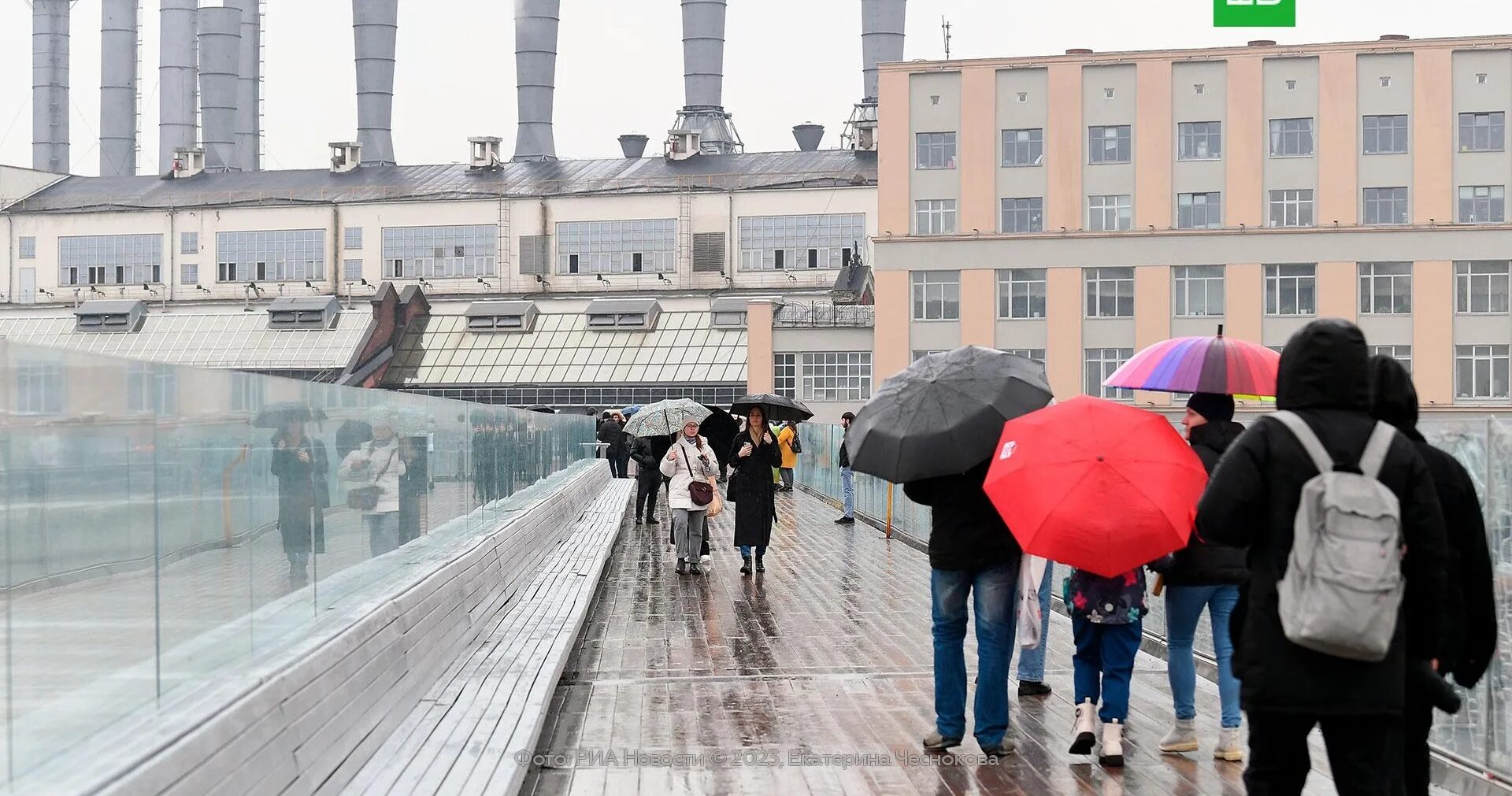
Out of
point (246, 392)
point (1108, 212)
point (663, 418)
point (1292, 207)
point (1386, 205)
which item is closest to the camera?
point (246, 392)

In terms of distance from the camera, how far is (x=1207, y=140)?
63656 millimetres

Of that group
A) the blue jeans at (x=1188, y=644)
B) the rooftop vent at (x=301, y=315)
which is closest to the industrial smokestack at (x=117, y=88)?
the rooftop vent at (x=301, y=315)

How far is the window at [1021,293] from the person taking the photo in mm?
64938

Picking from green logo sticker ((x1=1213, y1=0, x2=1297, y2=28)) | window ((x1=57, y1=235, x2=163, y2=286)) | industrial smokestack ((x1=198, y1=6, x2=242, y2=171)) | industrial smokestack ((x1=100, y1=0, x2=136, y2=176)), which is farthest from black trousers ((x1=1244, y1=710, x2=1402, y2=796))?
industrial smokestack ((x1=100, y1=0, x2=136, y2=176))

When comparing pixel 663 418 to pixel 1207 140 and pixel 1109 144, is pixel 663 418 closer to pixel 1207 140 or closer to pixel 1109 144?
pixel 1109 144

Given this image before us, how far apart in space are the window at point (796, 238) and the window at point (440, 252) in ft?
35.3

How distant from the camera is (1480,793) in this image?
7.57 m

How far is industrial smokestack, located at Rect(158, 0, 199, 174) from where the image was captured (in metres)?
101

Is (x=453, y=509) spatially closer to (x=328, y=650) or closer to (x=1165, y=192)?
(x=328, y=650)

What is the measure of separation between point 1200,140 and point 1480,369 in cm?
1307

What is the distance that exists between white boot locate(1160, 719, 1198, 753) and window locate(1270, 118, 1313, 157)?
5832 cm

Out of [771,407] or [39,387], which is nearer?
[39,387]

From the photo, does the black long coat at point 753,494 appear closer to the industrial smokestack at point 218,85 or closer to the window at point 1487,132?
the window at point 1487,132

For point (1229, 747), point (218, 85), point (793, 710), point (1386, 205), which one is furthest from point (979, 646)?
point (218, 85)
